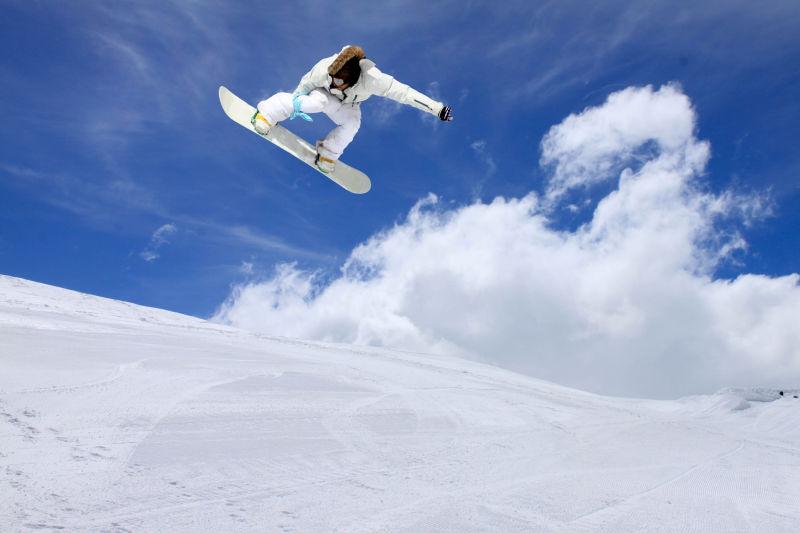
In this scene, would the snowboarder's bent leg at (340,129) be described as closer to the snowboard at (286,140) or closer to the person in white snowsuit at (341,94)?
the person in white snowsuit at (341,94)

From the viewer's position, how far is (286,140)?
1024 cm

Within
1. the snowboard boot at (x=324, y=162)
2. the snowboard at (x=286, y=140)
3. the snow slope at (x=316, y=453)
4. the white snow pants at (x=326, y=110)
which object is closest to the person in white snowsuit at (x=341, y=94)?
the white snow pants at (x=326, y=110)

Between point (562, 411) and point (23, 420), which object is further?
point (562, 411)

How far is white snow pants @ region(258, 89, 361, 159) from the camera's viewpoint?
8766mm

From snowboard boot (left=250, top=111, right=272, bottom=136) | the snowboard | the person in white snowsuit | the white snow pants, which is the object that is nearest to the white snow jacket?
the person in white snowsuit

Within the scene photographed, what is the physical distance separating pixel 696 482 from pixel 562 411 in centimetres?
311

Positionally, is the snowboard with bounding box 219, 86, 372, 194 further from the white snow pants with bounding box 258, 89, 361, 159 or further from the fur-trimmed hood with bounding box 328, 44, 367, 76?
the fur-trimmed hood with bounding box 328, 44, 367, 76

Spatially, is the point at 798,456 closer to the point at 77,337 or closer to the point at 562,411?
the point at 562,411

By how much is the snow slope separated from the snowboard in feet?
12.6

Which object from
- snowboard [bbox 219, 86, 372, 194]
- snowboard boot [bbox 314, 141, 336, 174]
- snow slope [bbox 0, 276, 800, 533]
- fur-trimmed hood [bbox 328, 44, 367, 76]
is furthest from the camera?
snowboard [bbox 219, 86, 372, 194]

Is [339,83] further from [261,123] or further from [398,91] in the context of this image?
[261,123]

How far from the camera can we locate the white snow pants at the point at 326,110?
8766mm

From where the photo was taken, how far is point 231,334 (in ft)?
36.1

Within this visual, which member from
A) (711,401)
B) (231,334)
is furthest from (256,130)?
(711,401)
